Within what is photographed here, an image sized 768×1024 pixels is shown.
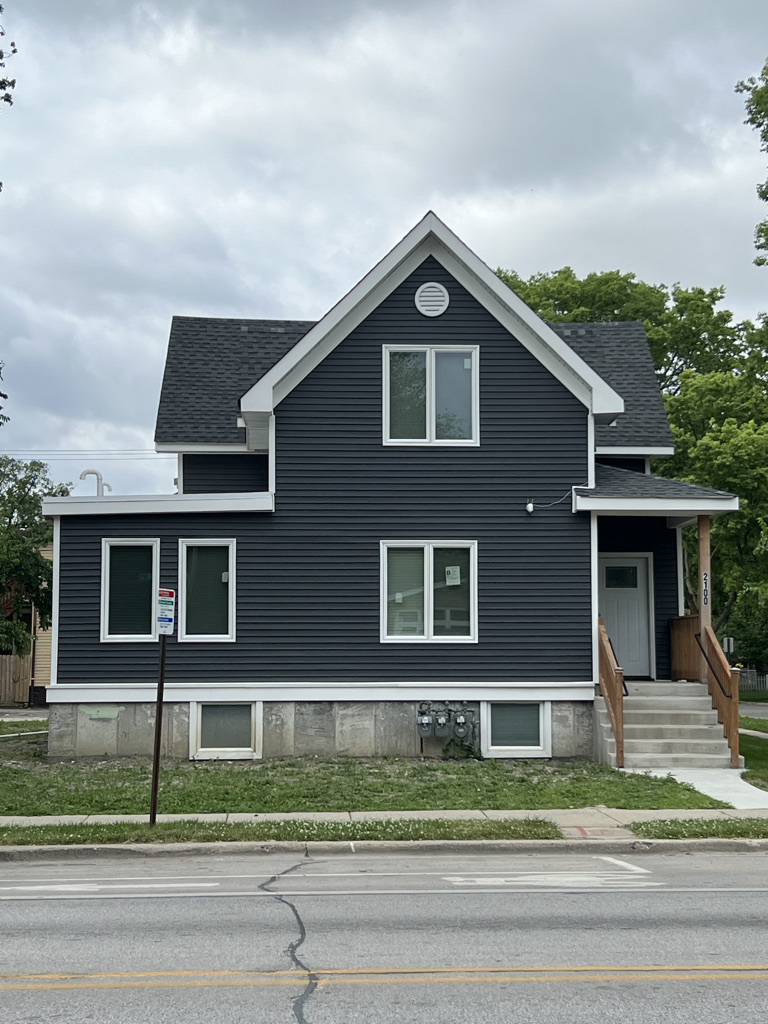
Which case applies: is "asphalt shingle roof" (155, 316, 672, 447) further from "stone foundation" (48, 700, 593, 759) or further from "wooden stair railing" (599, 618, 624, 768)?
"stone foundation" (48, 700, 593, 759)

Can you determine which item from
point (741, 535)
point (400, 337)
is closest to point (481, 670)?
point (400, 337)

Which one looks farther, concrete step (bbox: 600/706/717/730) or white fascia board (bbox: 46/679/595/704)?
white fascia board (bbox: 46/679/595/704)

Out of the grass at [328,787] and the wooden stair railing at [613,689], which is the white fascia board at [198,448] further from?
the wooden stair railing at [613,689]

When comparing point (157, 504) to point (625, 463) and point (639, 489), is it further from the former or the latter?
point (625, 463)

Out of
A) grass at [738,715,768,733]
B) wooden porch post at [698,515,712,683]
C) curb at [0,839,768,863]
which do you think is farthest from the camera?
grass at [738,715,768,733]

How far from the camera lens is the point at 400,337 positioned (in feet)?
65.3

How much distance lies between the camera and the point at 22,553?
117ft

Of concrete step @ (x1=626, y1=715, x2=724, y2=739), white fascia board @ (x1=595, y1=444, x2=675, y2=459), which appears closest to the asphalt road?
concrete step @ (x1=626, y1=715, x2=724, y2=739)

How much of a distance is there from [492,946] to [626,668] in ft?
46.2

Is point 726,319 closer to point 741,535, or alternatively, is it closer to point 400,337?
point 741,535

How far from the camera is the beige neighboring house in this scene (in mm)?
43406

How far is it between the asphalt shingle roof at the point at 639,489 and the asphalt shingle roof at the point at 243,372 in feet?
5.49

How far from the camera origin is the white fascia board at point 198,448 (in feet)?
71.1

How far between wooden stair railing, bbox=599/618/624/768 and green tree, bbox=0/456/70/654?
65.1 ft
